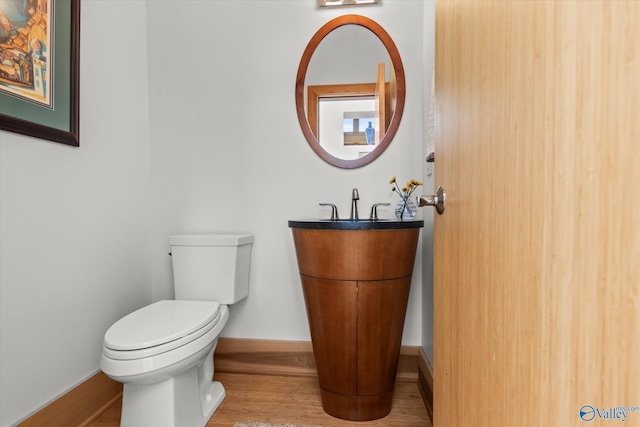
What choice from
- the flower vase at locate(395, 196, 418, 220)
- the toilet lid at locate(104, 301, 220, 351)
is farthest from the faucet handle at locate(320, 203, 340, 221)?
the toilet lid at locate(104, 301, 220, 351)

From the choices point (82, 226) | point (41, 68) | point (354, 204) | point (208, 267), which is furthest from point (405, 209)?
point (41, 68)

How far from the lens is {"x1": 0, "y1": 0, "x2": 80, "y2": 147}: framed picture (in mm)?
1194

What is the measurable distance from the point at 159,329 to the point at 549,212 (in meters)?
1.31

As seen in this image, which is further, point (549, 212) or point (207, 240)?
point (207, 240)

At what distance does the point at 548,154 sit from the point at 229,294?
5.26 ft

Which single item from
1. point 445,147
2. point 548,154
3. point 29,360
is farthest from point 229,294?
point 548,154

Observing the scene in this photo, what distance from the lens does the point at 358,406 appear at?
4.83ft

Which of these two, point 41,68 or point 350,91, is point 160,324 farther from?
point 350,91

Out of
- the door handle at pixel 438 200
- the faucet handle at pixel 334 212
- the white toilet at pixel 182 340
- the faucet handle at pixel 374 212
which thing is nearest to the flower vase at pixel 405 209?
the faucet handle at pixel 374 212

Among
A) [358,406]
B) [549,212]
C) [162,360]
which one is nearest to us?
[549,212]

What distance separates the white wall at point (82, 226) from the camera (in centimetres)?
123

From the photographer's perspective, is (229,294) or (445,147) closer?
(445,147)

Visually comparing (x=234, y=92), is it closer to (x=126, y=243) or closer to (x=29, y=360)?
(x=126, y=243)

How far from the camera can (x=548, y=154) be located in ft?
1.31
